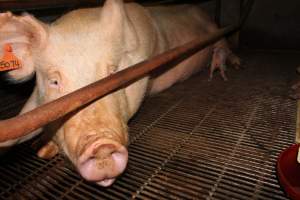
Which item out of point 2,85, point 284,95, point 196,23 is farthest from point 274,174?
point 2,85

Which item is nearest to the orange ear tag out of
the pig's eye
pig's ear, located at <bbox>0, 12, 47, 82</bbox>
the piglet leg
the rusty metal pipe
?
pig's ear, located at <bbox>0, 12, 47, 82</bbox>

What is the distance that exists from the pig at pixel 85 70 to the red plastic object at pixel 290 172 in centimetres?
79

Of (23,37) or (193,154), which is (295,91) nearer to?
(193,154)

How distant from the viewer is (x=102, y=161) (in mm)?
1481

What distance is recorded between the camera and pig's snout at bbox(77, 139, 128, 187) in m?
1.42

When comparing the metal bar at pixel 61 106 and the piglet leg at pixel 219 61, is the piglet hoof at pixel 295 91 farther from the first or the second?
the metal bar at pixel 61 106

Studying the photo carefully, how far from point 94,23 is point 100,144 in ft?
3.08

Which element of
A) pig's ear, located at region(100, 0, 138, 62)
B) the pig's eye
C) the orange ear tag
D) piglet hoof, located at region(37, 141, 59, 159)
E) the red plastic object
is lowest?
piglet hoof, located at region(37, 141, 59, 159)

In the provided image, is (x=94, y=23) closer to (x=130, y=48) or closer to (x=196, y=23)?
(x=130, y=48)

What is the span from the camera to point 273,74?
3484 mm

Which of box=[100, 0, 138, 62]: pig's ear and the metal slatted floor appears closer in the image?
the metal slatted floor

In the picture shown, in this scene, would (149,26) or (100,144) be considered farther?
(149,26)

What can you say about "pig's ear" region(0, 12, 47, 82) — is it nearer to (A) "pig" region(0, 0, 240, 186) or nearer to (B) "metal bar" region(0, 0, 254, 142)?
(A) "pig" region(0, 0, 240, 186)

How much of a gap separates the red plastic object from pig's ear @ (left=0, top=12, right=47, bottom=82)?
1527mm
